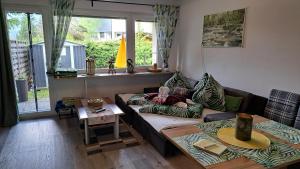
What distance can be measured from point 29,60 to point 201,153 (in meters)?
3.56

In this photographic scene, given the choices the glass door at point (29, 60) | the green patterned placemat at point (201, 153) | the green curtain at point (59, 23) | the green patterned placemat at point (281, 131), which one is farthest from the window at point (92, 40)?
the green patterned placemat at point (281, 131)

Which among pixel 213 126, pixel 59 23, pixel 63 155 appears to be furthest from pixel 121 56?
pixel 213 126

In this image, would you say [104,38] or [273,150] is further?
[104,38]

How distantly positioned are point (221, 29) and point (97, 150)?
266 centimetres

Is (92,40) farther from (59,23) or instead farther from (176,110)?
(176,110)

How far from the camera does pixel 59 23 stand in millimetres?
3555

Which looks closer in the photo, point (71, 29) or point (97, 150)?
point (97, 150)

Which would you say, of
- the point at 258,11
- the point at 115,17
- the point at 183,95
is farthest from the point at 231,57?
the point at 115,17

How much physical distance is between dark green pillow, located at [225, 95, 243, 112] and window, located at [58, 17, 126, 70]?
2441mm

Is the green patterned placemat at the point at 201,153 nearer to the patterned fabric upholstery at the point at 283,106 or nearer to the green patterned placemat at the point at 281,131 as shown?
the green patterned placemat at the point at 281,131

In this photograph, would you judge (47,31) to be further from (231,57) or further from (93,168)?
(231,57)

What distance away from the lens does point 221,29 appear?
3381mm

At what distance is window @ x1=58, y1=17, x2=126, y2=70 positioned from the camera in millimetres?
3916

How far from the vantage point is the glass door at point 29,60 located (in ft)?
11.6
